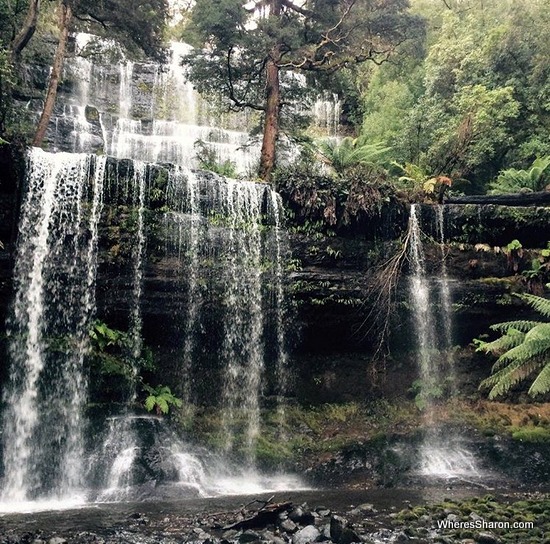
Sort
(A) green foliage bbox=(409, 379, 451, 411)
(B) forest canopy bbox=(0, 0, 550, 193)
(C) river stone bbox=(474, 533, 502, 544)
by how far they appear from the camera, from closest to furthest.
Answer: (C) river stone bbox=(474, 533, 502, 544), (A) green foliage bbox=(409, 379, 451, 411), (B) forest canopy bbox=(0, 0, 550, 193)

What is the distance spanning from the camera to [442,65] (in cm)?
2361

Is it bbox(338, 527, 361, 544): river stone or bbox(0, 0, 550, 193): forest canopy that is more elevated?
bbox(0, 0, 550, 193): forest canopy

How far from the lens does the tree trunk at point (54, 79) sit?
14.9 metres

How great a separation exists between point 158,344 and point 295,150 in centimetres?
1126

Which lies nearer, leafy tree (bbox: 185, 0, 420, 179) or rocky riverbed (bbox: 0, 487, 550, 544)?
rocky riverbed (bbox: 0, 487, 550, 544)

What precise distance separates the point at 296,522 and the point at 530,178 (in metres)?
12.6

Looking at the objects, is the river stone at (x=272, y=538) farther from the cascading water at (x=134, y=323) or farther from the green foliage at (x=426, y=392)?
the green foliage at (x=426, y=392)

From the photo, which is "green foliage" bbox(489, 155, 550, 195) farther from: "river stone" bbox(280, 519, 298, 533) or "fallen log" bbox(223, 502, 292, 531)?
"river stone" bbox(280, 519, 298, 533)

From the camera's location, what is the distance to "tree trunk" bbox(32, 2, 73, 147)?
14.9 m

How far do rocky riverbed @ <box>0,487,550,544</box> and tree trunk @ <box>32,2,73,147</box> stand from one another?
9723 mm

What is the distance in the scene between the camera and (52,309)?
41.5 ft

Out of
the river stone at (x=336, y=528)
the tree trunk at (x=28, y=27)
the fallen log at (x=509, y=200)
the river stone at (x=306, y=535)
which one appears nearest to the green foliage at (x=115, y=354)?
the river stone at (x=306, y=535)

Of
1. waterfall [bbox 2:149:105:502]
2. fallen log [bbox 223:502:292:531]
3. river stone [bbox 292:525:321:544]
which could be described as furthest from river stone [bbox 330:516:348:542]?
waterfall [bbox 2:149:105:502]

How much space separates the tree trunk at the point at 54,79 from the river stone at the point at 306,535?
11.8 m
